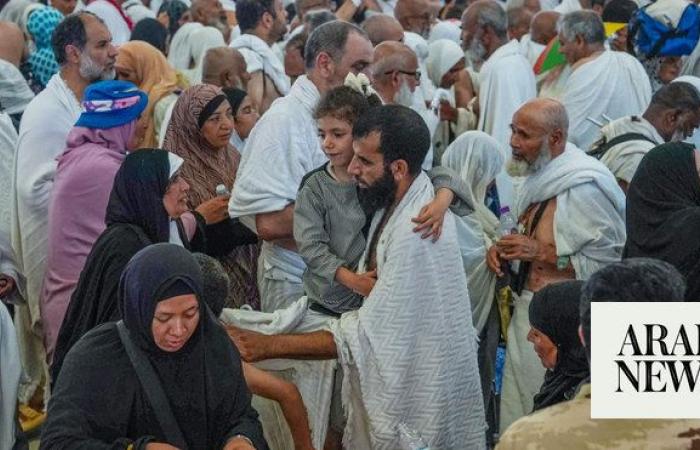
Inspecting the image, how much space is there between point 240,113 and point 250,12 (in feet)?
7.82

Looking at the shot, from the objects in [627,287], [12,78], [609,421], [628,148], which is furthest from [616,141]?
[12,78]

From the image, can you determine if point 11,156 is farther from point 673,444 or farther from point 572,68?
point 673,444

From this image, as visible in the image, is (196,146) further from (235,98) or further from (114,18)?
(114,18)

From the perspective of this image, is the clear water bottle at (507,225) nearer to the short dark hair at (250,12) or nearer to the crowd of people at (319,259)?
the crowd of people at (319,259)

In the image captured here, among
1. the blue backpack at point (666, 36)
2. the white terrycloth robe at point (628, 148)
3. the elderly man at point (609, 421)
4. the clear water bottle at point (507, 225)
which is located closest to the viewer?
the elderly man at point (609, 421)

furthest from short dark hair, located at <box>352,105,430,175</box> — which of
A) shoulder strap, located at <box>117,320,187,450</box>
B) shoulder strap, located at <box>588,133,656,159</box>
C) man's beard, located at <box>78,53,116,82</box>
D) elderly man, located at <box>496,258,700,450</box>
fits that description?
man's beard, located at <box>78,53,116,82</box>

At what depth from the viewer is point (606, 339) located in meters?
3.29

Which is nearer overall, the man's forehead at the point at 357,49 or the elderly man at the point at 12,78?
the man's forehead at the point at 357,49

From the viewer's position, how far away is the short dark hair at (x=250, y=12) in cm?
874

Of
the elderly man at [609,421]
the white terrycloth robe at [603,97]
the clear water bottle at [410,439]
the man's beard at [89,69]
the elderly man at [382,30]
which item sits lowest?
the clear water bottle at [410,439]

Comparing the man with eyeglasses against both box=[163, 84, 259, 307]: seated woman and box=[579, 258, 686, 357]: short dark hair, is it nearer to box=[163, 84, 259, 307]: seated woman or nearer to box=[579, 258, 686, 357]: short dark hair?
box=[163, 84, 259, 307]: seated woman

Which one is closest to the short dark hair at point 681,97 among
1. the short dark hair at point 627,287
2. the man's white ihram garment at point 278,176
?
the man's white ihram garment at point 278,176

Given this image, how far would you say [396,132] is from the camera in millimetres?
4680

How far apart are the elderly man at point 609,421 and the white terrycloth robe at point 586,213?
2002 millimetres
